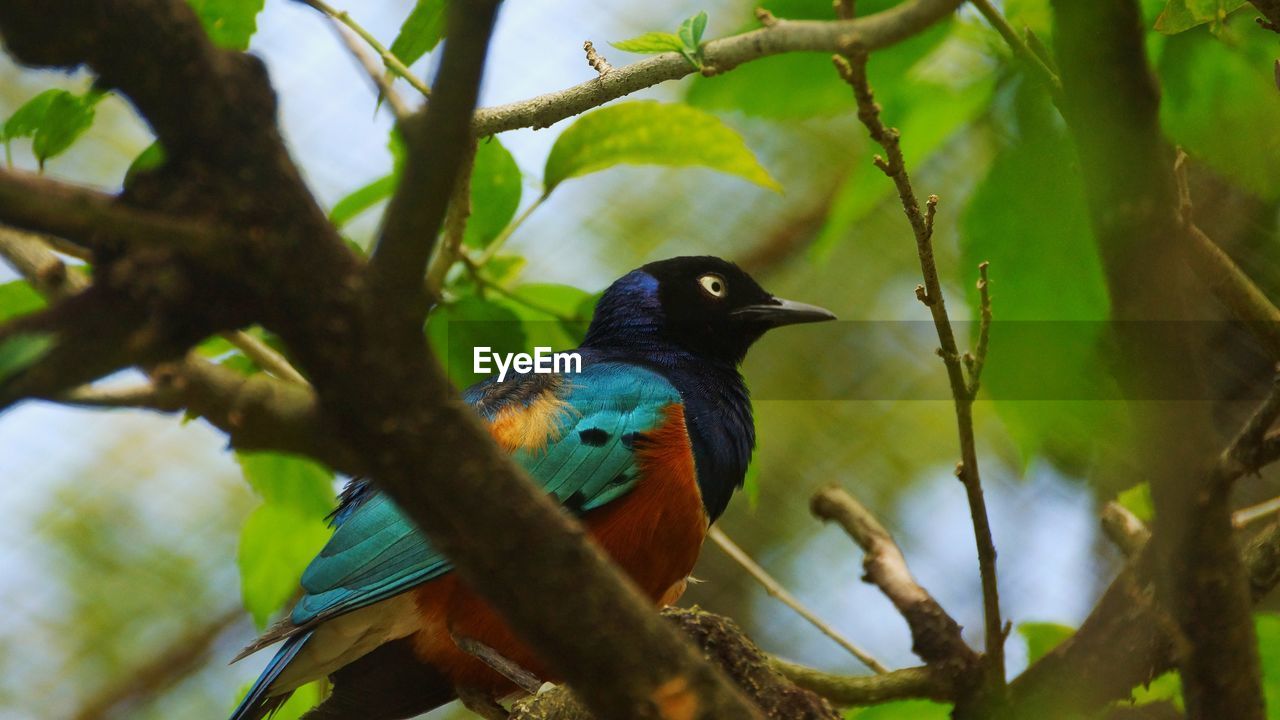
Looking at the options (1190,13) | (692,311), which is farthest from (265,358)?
(1190,13)

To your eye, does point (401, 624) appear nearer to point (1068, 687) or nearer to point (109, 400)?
point (1068, 687)

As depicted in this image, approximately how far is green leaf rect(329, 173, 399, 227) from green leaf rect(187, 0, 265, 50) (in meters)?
0.65

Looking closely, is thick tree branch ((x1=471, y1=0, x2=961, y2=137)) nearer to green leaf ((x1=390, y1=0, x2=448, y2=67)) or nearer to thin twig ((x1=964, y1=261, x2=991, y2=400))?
green leaf ((x1=390, y1=0, x2=448, y2=67))

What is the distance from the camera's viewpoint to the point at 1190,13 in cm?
246

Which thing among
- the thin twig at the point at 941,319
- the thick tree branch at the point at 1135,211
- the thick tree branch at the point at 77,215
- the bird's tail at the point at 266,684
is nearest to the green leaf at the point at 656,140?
the thin twig at the point at 941,319

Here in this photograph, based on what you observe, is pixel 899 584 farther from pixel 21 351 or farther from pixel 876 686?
pixel 21 351

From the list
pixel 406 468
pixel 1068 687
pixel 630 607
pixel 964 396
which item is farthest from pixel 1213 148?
pixel 406 468

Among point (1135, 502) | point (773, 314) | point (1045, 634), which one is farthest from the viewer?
point (773, 314)

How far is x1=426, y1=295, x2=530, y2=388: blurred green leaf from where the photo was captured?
360 centimetres

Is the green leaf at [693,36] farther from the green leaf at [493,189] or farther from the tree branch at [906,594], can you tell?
the tree branch at [906,594]

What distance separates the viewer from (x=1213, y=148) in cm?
278

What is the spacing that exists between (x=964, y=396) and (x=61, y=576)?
20.7ft

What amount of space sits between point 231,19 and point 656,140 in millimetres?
1115

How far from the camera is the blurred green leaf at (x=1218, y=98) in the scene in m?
2.77
